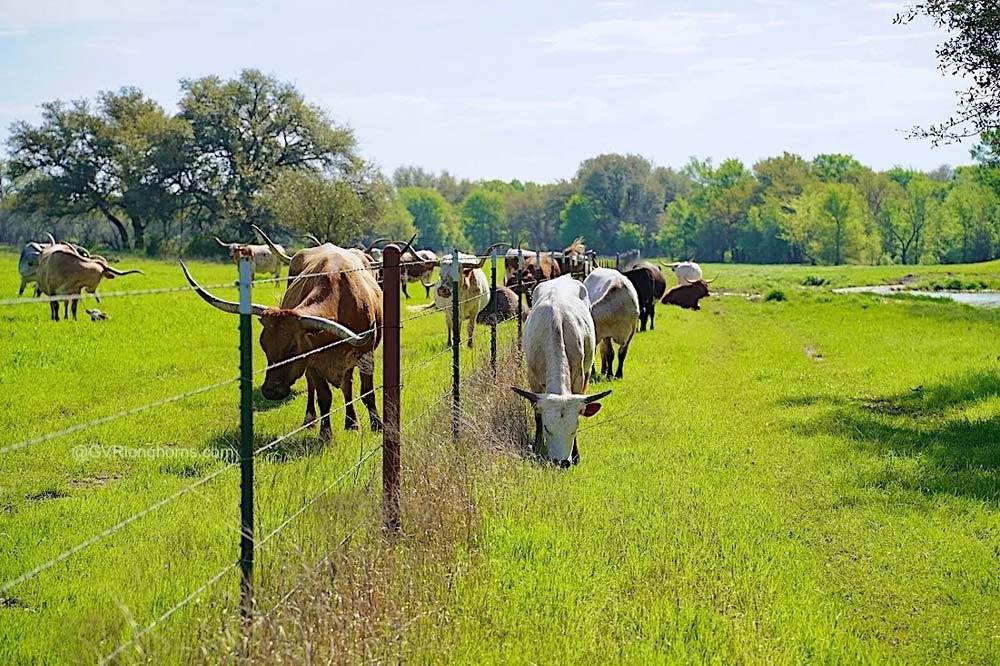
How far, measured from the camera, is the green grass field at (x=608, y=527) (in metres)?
5.18

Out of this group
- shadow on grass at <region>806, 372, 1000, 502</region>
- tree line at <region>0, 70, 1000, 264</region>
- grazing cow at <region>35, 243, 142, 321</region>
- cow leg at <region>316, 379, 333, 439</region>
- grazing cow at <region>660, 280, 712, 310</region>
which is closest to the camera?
shadow on grass at <region>806, 372, 1000, 502</region>

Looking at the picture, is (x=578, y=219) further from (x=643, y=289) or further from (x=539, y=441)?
(x=539, y=441)

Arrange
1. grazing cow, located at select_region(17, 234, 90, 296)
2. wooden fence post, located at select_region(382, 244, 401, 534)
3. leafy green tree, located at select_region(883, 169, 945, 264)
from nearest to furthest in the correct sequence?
wooden fence post, located at select_region(382, 244, 401, 534)
grazing cow, located at select_region(17, 234, 90, 296)
leafy green tree, located at select_region(883, 169, 945, 264)

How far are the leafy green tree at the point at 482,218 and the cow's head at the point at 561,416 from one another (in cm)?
11794

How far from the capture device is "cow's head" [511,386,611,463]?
348 inches

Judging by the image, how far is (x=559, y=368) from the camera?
30.8 ft

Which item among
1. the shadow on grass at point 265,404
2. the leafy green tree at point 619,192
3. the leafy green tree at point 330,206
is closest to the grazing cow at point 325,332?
the shadow on grass at point 265,404

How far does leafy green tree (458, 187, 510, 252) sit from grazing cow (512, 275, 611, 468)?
11627 cm

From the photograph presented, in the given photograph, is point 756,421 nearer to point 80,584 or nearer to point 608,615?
point 608,615

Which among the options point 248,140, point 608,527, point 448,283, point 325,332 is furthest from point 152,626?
point 248,140

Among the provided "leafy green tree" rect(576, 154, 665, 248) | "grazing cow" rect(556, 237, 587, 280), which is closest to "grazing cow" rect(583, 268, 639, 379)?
"grazing cow" rect(556, 237, 587, 280)

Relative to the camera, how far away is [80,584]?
19.1 feet

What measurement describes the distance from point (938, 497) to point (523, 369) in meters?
4.89

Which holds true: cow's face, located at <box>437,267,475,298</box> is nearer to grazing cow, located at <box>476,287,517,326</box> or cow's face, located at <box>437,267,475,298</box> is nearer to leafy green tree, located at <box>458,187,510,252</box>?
grazing cow, located at <box>476,287,517,326</box>
